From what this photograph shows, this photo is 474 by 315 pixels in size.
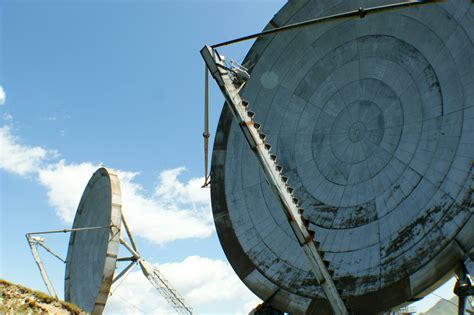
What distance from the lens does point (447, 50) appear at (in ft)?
70.8

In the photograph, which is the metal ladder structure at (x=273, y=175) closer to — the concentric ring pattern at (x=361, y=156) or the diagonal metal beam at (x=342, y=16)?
the diagonal metal beam at (x=342, y=16)

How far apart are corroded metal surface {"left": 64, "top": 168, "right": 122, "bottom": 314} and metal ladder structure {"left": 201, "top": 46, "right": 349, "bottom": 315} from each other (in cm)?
1257

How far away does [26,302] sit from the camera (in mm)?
19000

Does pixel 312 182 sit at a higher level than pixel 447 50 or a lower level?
lower

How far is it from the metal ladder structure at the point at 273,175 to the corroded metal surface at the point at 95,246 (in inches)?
495

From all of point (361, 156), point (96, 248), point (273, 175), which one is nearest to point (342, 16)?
point (273, 175)

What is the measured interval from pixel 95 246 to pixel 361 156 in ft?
64.6

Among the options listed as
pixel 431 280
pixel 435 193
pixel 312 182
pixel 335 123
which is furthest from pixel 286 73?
pixel 431 280

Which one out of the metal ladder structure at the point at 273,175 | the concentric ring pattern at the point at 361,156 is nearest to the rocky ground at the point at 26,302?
the metal ladder structure at the point at 273,175

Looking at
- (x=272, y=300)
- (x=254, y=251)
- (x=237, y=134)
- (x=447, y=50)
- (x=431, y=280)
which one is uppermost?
(x=237, y=134)

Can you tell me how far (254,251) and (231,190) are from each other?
514 centimetres

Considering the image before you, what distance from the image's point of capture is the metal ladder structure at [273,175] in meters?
20.2

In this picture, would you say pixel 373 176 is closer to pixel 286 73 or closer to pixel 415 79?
pixel 415 79

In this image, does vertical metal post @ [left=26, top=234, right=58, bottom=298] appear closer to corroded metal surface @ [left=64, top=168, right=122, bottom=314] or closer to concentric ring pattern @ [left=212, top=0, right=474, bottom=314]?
corroded metal surface @ [left=64, top=168, right=122, bottom=314]
